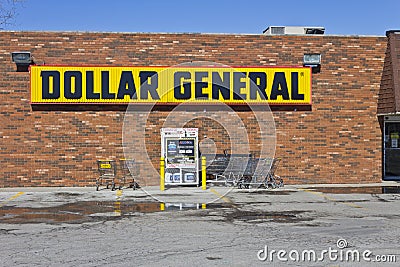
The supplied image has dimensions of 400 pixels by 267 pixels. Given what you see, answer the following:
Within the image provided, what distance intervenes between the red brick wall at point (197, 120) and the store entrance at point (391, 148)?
3.29 ft

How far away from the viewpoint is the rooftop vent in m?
22.7

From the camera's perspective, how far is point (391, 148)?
75.6 ft

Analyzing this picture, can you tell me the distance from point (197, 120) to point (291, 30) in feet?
17.4

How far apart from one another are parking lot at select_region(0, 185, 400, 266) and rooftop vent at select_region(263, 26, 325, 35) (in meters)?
7.05

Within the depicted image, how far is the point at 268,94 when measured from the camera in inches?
842

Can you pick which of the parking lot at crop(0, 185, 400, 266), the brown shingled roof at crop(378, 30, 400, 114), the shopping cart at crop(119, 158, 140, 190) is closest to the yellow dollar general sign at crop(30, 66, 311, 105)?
the shopping cart at crop(119, 158, 140, 190)

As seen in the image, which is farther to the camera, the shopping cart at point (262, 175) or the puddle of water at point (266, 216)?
the shopping cart at point (262, 175)

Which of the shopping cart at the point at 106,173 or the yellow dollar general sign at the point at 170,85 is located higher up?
the yellow dollar general sign at the point at 170,85

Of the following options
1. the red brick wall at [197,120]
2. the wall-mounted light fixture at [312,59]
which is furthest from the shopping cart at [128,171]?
the wall-mounted light fixture at [312,59]

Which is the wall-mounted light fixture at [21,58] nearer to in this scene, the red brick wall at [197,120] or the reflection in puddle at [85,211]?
the red brick wall at [197,120]

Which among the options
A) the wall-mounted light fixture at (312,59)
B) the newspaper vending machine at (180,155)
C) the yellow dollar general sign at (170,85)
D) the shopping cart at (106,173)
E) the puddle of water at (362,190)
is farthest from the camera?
the wall-mounted light fixture at (312,59)

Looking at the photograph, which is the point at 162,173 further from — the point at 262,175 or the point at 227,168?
the point at 262,175

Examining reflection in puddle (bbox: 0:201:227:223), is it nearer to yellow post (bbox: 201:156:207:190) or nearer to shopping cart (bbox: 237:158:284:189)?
yellow post (bbox: 201:156:207:190)

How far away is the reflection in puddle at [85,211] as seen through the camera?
13.0m
